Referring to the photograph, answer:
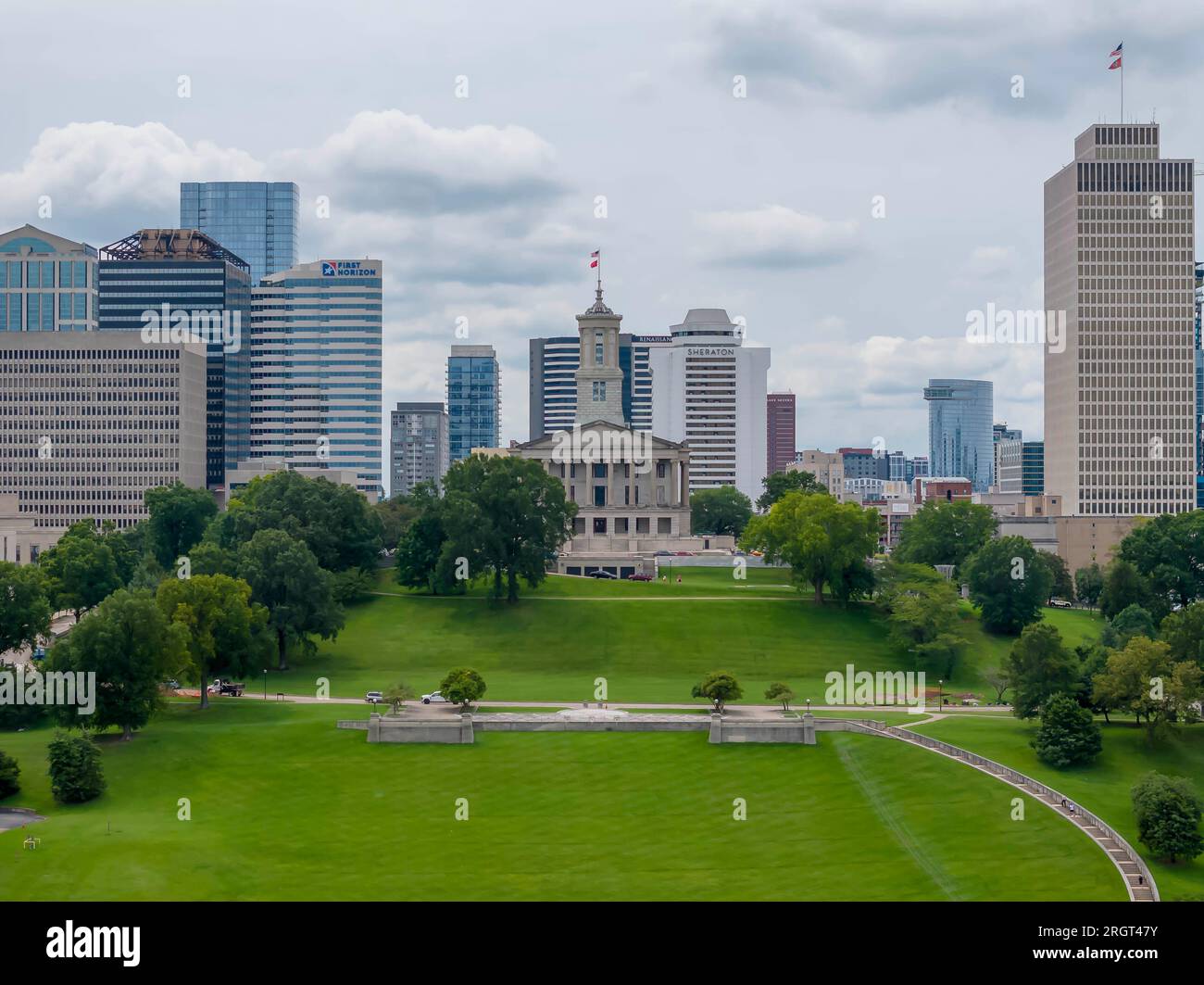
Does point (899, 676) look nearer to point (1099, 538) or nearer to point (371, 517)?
point (371, 517)

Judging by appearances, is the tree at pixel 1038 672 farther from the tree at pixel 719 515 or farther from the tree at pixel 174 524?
the tree at pixel 719 515

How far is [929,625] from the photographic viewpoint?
97.6 meters

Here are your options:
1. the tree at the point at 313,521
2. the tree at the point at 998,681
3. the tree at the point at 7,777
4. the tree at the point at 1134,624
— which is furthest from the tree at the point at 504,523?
the tree at the point at 7,777

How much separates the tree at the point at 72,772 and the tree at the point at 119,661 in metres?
7.14

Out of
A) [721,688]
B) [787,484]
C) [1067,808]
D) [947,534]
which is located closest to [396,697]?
[721,688]

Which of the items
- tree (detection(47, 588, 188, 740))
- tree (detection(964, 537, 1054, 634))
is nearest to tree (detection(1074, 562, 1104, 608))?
tree (detection(964, 537, 1054, 634))

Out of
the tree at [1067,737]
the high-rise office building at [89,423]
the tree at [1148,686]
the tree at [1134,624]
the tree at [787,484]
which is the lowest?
the tree at [1067,737]

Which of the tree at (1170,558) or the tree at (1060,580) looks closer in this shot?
the tree at (1170,558)

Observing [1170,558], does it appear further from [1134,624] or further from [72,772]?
[72,772]

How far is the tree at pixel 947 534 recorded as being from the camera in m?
123

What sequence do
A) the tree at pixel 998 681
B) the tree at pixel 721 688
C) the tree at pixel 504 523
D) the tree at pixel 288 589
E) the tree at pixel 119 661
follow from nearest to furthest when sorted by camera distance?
the tree at pixel 119 661, the tree at pixel 721 688, the tree at pixel 998 681, the tree at pixel 288 589, the tree at pixel 504 523

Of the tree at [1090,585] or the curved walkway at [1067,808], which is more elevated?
the tree at [1090,585]

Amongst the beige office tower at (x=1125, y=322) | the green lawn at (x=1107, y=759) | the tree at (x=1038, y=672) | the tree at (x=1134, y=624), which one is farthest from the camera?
the beige office tower at (x=1125, y=322)
